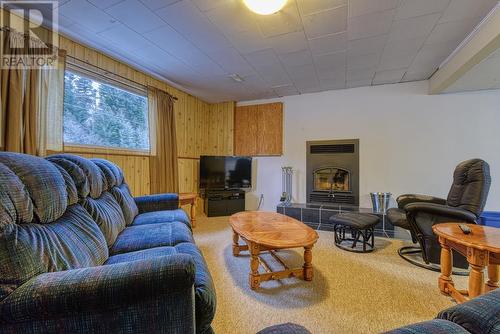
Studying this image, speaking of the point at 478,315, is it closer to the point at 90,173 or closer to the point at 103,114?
the point at 90,173

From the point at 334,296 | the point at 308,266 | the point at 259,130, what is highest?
the point at 259,130

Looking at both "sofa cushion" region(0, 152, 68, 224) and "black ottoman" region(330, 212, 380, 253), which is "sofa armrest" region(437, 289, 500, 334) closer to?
"sofa cushion" region(0, 152, 68, 224)

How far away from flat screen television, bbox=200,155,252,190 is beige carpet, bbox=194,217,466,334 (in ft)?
6.94

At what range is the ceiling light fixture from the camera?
6.08ft

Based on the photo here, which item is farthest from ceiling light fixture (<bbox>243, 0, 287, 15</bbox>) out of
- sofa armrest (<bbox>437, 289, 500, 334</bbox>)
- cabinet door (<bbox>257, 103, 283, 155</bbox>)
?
cabinet door (<bbox>257, 103, 283, 155</bbox>)

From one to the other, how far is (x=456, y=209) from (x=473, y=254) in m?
0.75

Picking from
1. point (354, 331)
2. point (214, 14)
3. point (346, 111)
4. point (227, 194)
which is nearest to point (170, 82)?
point (214, 14)

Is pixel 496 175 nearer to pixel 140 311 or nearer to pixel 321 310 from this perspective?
pixel 321 310

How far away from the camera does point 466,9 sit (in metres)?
2.01

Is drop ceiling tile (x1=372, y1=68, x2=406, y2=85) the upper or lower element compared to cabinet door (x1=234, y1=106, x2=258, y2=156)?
upper

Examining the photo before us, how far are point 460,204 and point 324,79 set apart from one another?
8.20 ft

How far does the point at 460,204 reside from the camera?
7.09 feet

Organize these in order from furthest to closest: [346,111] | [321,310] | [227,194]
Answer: [227,194]
[346,111]
[321,310]

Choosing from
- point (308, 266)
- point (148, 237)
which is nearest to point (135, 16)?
point (148, 237)
